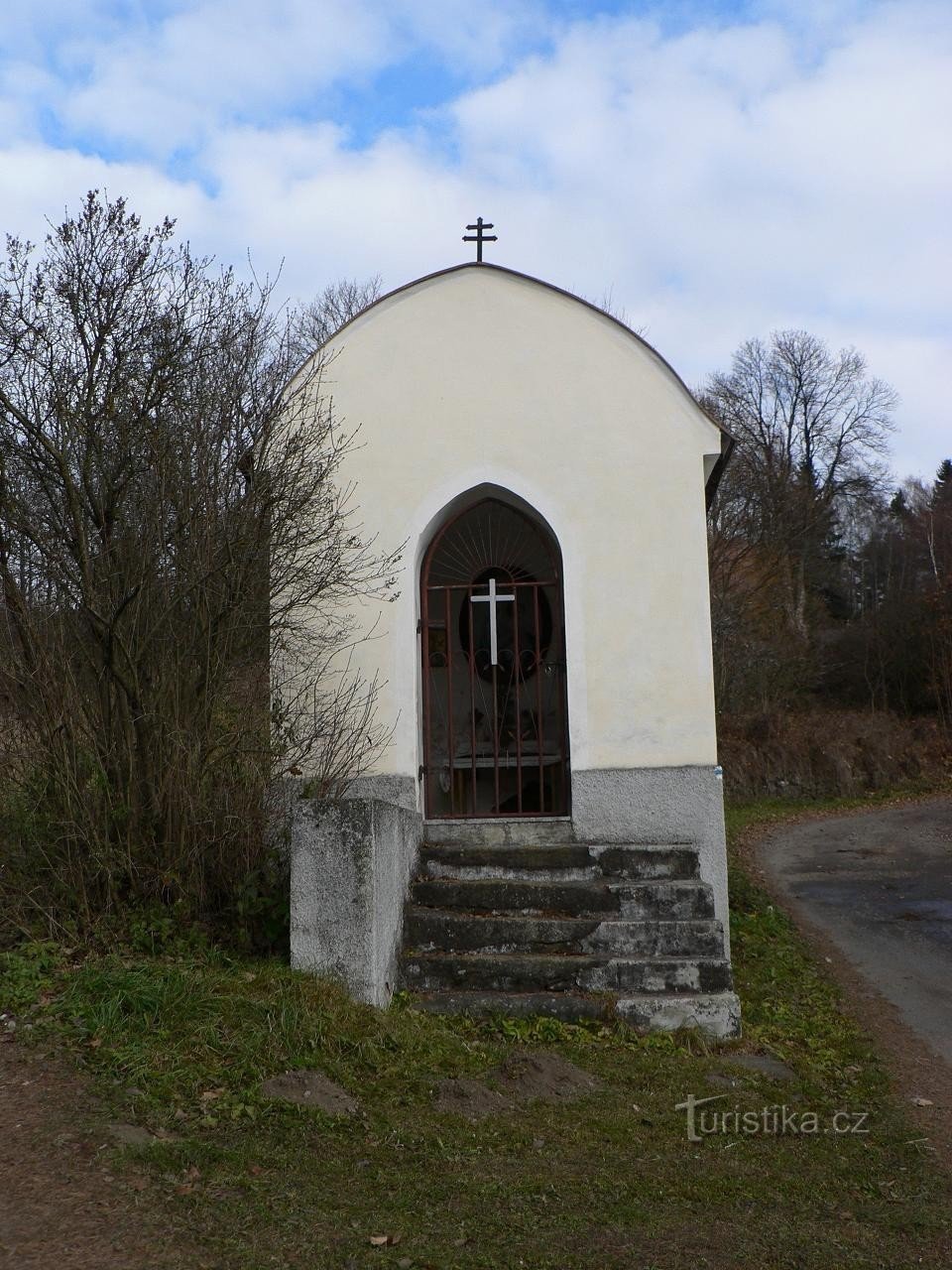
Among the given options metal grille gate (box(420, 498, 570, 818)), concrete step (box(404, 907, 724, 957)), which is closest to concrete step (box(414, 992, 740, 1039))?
concrete step (box(404, 907, 724, 957))

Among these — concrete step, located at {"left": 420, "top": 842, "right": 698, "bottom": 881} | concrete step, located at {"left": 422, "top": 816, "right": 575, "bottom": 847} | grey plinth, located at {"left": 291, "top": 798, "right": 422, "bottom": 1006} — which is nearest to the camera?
grey plinth, located at {"left": 291, "top": 798, "right": 422, "bottom": 1006}

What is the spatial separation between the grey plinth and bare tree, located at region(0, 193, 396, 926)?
531 millimetres

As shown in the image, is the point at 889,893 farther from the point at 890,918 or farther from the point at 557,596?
the point at 557,596

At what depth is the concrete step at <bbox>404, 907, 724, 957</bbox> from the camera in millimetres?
6992

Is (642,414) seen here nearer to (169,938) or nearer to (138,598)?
(138,598)

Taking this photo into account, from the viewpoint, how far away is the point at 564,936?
23.1 ft

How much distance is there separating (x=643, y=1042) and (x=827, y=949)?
4549 millimetres

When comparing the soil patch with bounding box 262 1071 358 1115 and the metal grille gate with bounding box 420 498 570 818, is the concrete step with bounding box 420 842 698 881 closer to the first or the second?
the metal grille gate with bounding box 420 498 570 818

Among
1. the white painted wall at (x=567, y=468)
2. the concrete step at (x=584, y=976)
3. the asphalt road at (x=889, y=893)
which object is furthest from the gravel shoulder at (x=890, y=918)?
the white painted wall at (x=567, y=468)

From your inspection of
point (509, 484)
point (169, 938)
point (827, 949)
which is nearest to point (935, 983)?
point (827, 949)

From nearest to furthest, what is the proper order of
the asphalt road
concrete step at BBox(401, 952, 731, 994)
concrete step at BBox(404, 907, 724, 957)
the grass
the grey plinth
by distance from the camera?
the grass, the grey plinth, concrete step at BBox(401, 952, 731, 994), concrete step at BBox(404, 907, 724, 957), the asphalt road

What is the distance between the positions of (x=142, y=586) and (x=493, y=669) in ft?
10.8

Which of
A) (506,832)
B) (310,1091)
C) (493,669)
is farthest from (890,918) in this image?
(310,1091)

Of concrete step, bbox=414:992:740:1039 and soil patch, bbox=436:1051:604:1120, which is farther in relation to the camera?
concrete step, bbox=414:992:740:1039
